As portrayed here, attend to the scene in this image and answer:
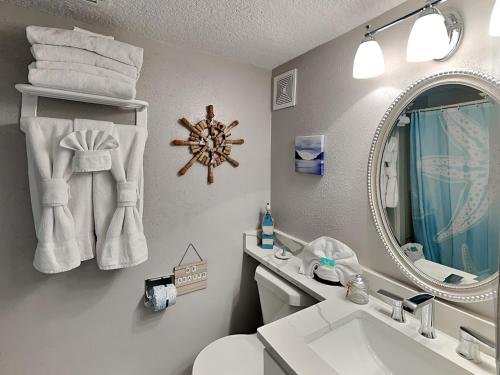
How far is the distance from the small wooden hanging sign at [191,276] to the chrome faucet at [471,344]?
116cm

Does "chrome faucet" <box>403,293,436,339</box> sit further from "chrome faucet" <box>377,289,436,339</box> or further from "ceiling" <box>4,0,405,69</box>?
"ceiling" <box>4,0,405,69</box>

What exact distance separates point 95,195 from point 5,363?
2.61ft

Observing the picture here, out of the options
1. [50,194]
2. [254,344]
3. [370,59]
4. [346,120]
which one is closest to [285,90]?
[346,120]

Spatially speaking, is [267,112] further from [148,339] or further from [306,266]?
[148,339]

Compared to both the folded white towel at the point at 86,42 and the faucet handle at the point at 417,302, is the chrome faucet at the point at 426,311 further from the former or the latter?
the folded white towel at the point at 86,42

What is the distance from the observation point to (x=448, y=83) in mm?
789

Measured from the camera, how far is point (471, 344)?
66 cm

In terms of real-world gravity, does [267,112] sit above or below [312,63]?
below

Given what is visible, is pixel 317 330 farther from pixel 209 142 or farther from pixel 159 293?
pixel 209 142

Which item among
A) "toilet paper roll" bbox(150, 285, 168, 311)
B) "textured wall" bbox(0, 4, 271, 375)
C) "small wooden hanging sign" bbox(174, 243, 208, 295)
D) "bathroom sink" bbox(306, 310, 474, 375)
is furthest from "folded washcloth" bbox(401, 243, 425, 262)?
"toilet paper roll" bbox(150, 285, 168, 311)

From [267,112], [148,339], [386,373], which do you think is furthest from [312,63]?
[148,339]

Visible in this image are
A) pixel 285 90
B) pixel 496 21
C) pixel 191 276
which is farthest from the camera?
pixel 285 90

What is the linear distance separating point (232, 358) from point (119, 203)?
93cm

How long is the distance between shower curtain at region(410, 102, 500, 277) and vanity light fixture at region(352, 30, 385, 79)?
234 mm
